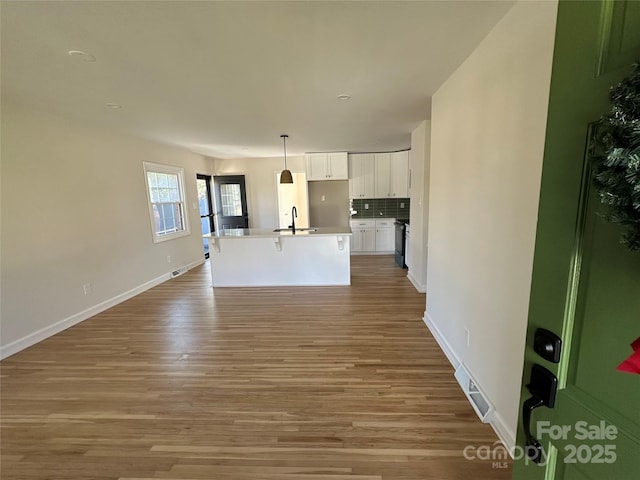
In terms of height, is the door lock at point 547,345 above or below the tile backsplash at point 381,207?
below

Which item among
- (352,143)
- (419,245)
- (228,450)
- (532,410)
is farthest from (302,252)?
(532,410)

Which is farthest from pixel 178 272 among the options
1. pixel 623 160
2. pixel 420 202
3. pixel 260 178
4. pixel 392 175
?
pixel 623 160

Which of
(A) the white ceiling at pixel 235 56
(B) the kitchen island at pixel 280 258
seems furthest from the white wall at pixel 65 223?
(B) the kitchen island at pixel 280 258

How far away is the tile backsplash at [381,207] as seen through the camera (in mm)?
6594

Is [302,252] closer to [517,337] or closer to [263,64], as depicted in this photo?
[263,64]

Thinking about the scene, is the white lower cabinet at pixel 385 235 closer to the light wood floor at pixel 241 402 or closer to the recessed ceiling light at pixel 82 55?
the light wood floor at pixel 241 402

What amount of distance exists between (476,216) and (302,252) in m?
2.98

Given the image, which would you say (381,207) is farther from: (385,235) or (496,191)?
(496,191)

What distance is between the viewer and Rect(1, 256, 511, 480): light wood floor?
1.56 meters

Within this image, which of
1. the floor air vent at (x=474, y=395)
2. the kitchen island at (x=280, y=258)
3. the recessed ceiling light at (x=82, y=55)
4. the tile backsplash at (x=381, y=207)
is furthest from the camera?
the tile backsplash at (x=381, y=207)

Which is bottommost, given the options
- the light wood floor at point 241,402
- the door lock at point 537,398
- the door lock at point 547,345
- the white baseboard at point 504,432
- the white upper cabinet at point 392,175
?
the light wood floor at point 241,402

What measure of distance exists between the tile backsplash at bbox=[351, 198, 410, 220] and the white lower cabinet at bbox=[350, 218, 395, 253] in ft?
0.85

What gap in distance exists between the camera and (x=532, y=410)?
2.46 feet

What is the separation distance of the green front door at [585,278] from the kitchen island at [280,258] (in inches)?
147
